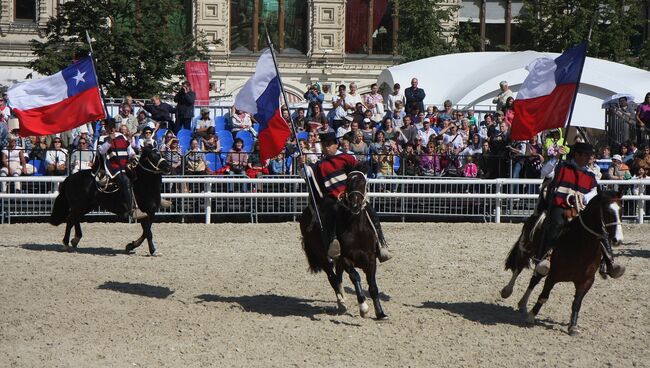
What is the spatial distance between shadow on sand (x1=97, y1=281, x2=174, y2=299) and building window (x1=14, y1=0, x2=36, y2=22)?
2946cm

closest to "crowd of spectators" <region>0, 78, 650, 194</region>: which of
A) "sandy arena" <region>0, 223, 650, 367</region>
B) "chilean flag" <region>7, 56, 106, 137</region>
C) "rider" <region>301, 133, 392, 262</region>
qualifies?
"sandy arena" <region>0, 223, 650, 367</region>

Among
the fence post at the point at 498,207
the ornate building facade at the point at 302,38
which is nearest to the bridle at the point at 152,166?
the fence post at the point at 498,207

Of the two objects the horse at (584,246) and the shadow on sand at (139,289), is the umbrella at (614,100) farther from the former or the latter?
the shadow on sand at (139,289)

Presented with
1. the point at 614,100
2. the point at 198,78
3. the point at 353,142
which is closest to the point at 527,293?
the point at 353,142

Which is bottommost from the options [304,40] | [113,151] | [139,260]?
[139,260]

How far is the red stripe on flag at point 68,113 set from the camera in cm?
1773

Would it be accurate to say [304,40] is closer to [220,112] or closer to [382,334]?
[220,112]

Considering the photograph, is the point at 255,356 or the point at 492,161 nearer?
the point at 255,356

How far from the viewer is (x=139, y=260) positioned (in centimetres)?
1750

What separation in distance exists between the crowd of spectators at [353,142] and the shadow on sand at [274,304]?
25.3ft

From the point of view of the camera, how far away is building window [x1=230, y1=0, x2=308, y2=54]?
1769 inches

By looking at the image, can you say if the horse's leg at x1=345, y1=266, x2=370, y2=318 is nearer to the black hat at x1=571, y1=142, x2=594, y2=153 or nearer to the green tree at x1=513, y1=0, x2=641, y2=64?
the black hat at x1=571, y1=142, x2=594, y2=153

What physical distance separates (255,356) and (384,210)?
40.2 ft

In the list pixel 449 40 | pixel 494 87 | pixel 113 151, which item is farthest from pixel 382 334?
pixel 449 40
